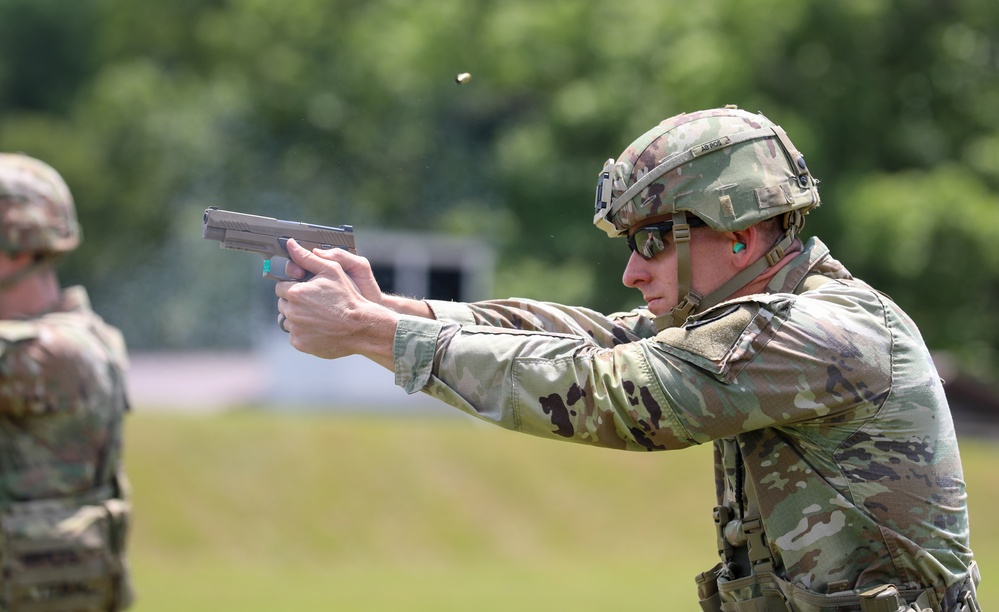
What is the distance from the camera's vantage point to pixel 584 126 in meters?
33.9

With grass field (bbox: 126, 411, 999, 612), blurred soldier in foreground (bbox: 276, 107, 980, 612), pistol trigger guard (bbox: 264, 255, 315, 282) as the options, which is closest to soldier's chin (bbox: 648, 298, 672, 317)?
blurred soldier in foreground (bbox: 276, 107, 980, 612)

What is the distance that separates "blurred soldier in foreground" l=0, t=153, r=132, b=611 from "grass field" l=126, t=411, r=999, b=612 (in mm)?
9121

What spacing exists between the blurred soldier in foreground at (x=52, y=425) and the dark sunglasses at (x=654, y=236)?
449 centimetres

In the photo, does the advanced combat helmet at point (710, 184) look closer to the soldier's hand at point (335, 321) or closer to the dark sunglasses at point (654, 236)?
the dark sunglasses at point (654, 236)

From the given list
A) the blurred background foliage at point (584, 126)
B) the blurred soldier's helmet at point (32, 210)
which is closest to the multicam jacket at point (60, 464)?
the blurred soldier's helmet at point (32, 210)

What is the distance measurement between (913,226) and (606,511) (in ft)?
41.2

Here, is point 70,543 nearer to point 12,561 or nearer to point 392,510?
point 12,561

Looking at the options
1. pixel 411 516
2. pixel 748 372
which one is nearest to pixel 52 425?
pixel 748 372

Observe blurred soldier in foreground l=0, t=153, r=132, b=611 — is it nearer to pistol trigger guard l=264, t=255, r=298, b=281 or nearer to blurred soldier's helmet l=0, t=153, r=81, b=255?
blurred soldier's helmet l=0, t=153, r=81, b=255

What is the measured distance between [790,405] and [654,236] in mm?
753

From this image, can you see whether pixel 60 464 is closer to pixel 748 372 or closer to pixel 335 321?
pixel 335 321

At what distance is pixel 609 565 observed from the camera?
2144 cm

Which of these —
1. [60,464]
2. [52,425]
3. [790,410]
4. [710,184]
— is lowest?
[60,464]

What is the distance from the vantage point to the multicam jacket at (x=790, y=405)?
4.61 m
